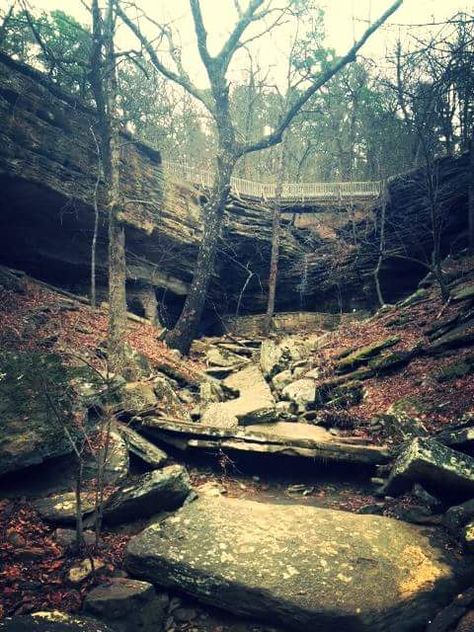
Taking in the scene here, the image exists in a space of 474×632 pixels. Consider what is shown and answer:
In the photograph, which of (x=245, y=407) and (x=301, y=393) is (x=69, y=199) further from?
(x=301, y=393)

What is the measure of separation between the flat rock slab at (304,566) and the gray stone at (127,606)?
0.78 feet

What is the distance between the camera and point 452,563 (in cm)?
444

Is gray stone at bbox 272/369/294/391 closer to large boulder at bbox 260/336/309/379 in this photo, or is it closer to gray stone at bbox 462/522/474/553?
large boulder at bbox 260/336/309/379

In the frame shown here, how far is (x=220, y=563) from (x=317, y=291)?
1818cm

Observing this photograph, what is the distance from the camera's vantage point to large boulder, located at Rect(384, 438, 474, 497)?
527 centimetres

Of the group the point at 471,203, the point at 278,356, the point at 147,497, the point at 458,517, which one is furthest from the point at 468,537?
the point at 471,203

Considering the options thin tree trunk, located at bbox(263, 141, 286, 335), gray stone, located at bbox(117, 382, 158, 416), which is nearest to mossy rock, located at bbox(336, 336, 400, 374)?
gray stone, located at bbox(117, 382, 158, 416)

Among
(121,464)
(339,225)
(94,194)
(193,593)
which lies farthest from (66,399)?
(339,225)

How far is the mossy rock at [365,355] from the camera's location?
11.3 m

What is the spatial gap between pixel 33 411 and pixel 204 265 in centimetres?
916

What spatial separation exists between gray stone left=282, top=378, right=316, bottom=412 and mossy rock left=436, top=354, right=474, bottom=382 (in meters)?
2.97

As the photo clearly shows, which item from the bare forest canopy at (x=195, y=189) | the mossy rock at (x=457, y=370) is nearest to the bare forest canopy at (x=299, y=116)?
the bare forest canopy at (x=195, y=189)

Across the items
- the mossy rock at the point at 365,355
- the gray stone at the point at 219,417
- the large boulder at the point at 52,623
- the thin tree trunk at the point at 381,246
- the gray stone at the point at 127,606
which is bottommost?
the gray stone at the point at 127,606

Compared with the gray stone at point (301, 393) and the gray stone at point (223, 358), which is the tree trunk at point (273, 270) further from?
the gray stone at point (301, 393)
